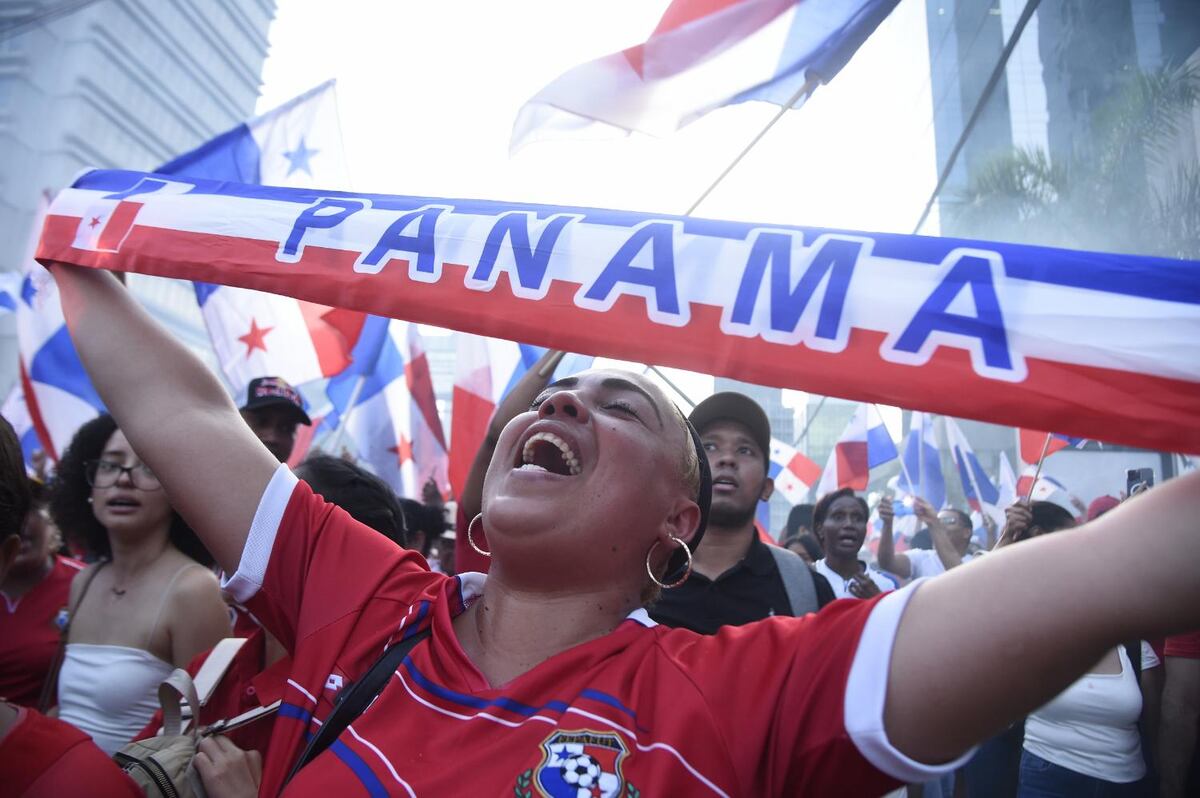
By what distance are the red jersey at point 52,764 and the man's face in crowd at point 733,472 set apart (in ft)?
6.61

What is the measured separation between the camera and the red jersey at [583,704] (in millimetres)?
1163

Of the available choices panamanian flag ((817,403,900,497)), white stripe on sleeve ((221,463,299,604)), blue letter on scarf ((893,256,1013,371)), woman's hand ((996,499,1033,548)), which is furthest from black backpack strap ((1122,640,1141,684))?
panamanian flag ((817,403,900,497))

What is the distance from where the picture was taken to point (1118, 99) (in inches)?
352

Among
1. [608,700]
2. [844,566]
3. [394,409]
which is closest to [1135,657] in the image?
[844,566]

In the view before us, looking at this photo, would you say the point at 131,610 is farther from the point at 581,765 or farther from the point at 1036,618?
the point at 1036,618

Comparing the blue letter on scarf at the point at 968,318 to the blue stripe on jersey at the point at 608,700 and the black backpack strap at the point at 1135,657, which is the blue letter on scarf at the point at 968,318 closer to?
the blue stripe on jersey at the point at 608,700

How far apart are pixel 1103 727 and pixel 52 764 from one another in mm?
3687

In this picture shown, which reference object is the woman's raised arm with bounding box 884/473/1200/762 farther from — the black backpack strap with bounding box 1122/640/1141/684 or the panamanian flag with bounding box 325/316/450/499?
the panamanian flag with bounding box 325/316/450/499

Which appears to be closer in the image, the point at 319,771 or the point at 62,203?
the point at 319,771

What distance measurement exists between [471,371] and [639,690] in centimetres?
443

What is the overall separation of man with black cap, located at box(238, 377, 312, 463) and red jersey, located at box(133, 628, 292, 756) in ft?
4.87

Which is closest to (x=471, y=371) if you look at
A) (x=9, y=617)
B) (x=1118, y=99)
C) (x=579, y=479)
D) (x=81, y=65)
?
(x=9, y=617)

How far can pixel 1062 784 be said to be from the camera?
11.2 ft

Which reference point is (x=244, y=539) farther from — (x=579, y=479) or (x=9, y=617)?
(x=9, y=617)
